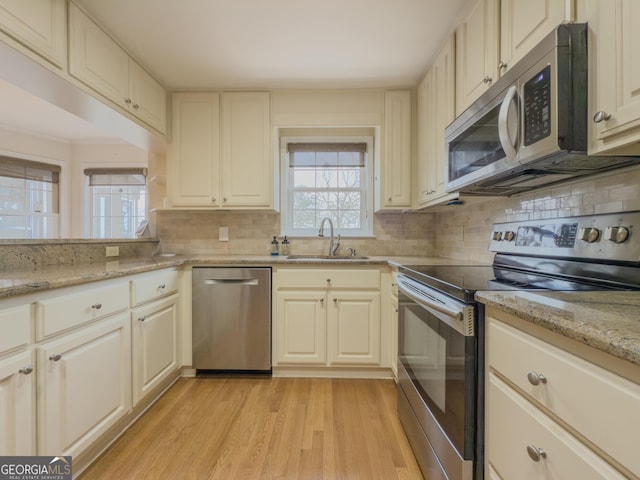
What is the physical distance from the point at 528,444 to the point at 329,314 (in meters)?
1.60

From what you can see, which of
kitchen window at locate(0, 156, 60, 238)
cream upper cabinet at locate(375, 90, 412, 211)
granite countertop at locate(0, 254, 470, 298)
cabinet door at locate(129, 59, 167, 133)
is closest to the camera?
granite countertop at locate(0, 254, 470, 298)

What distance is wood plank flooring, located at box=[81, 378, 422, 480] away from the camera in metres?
1.36

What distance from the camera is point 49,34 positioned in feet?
4.68

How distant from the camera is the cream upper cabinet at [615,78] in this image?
77 cm

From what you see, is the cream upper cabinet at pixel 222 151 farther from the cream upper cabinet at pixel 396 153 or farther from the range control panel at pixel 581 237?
the range control panel at pixel 581 237

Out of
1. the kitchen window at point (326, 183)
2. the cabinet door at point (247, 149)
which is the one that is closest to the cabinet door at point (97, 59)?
the cabinet door at point (247, 149)

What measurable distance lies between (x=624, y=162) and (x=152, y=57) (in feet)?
8.83

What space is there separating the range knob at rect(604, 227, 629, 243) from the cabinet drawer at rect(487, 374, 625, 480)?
62cm

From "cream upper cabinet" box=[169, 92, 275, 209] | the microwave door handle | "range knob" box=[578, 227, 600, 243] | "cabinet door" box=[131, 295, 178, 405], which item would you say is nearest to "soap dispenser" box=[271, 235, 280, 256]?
"cream upper cabinet" box=[169, 92, 275, 209]

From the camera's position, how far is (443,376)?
1102 millimetres

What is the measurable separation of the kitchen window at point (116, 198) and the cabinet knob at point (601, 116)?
4.85m

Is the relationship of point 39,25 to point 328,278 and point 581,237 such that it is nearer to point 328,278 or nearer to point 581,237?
point 328,278

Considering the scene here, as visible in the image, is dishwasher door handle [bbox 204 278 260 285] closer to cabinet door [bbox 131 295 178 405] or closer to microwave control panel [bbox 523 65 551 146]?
cabinet door [bbox 131 295 178 405]

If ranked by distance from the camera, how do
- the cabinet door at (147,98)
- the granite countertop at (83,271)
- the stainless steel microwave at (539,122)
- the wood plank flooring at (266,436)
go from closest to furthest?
1. the stainless steel microwave at (539,122)
2. the granite countertop at (83,271)
3. the wood plank flooring at (266,436)
4. the cabinet door at (147,98)
